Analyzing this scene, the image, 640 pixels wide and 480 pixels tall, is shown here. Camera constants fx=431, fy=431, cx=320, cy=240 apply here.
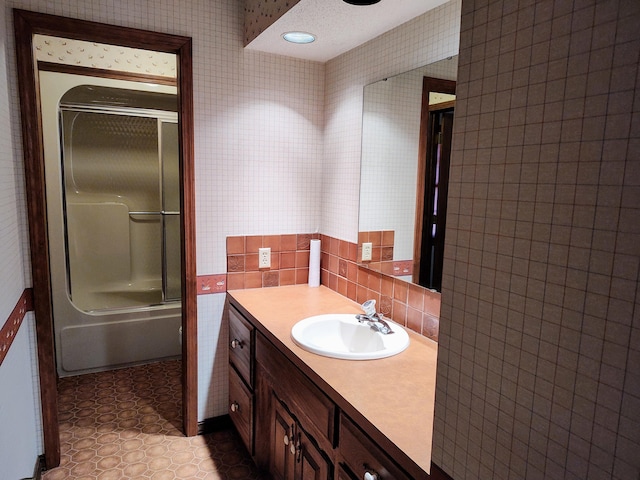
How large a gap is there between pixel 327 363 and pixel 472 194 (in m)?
0.89

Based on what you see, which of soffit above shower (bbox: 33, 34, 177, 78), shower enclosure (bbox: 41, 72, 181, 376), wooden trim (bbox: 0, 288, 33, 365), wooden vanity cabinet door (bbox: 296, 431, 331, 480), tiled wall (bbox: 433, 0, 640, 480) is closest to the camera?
tiled wall (bbox: 433, 0, 640, 480)

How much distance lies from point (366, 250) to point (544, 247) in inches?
57.9

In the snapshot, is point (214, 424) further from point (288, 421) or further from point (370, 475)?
point (370, 475)

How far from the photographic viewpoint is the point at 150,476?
6.87 ft

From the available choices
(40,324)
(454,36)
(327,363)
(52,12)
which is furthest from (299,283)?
(52,12)

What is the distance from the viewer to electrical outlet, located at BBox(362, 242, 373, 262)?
2086 millimetres

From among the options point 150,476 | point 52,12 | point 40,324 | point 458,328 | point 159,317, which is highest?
point 52,12

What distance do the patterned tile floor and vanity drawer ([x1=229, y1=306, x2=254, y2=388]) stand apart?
0.48m

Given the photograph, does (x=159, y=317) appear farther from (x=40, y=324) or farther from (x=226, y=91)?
(x=226, y=91)

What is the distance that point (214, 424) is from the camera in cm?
247

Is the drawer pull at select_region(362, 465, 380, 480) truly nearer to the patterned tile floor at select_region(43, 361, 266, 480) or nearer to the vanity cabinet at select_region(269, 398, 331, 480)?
the vanity cabinet at select_region(269, 398, 331, 480)

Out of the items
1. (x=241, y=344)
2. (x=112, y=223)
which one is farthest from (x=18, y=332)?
(x=112, y=223)

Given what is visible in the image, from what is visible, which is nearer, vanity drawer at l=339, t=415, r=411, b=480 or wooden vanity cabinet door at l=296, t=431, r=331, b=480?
vanity drawer at l=339, t=415, r=411, b=480

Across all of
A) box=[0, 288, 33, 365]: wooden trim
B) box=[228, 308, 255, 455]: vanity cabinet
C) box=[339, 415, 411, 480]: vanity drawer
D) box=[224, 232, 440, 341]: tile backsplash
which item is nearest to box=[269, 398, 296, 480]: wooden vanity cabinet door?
box=[228, 308, 255, 455]: vanity cabinet
